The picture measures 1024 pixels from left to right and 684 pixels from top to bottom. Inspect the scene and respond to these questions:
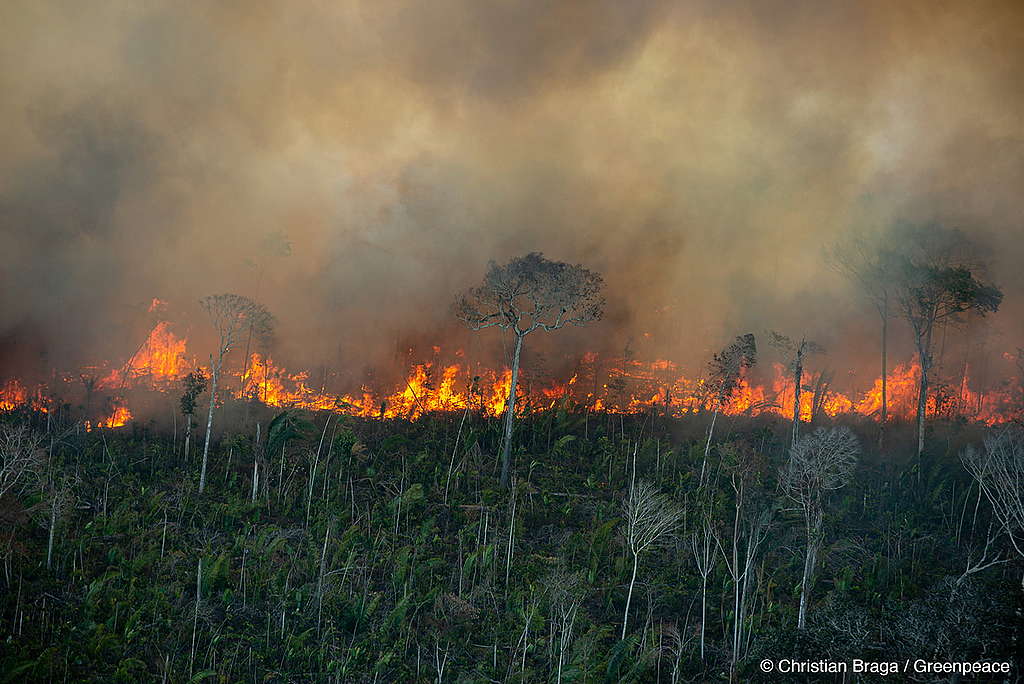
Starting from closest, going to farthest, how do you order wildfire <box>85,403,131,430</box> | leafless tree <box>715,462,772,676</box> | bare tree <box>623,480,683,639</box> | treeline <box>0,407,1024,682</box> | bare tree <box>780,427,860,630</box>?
1. treeline <box>0,407,1024,682</box>
2. bare tree <box>780,427,860,630</box>
3. leafless tree <box>715,462,772,676</box>
4. bare tree <box>623,480,683,639</box>
5. wildfire <box>85,403,131,430</box>

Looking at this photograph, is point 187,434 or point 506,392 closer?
point 187,434

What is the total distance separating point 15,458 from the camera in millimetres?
33000

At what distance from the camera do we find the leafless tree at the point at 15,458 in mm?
33594

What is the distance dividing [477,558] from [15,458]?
22.9 metres

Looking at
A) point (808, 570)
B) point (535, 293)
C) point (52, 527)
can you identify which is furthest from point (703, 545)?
point (52, 527)

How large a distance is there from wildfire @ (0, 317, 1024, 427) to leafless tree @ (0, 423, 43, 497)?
19108 millimetres

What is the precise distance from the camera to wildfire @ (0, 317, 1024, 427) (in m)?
61.1

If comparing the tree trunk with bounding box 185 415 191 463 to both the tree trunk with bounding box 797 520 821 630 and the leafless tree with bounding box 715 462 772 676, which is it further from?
the tree trunk with bounding box 797 520 821 630

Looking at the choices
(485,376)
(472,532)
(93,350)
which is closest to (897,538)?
(472,532)

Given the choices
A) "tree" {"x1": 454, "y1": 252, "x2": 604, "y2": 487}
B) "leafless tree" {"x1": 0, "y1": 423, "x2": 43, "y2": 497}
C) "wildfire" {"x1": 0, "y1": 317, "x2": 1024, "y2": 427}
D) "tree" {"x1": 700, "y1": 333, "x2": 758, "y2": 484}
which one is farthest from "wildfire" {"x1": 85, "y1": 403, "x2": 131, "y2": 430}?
"tree" {"x1": 700, "y1": 333, "x2": 758, "y2": 484}

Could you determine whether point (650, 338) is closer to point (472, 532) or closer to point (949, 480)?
point (949, 480)

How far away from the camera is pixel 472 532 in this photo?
4016 centimetres

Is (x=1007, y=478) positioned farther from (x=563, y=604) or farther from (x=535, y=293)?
(x=535, y=293)

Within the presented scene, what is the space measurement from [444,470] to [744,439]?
2356cm
